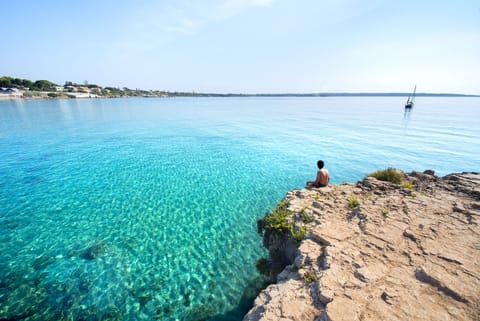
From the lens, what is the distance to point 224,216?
934 cm

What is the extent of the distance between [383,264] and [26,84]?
164m

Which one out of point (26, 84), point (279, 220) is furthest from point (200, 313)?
point (26, 84)

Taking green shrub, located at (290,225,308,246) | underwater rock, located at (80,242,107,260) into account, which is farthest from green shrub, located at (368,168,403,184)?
underwater rock, located at (80,242,107,260)

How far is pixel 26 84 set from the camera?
110m

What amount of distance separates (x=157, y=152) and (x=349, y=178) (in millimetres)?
15749

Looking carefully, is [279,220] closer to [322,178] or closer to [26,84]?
[322,178]

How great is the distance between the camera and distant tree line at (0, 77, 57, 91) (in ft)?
325

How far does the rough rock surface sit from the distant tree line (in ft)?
502

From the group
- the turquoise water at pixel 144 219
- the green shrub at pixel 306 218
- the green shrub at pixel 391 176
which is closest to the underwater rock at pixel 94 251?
the turquoise water at pixel 144 219

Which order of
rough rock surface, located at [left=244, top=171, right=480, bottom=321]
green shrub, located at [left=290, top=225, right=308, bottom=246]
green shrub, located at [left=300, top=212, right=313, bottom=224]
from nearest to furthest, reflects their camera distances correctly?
rough rock surface, located at [left=244, top=171, right=480, bottom=321] < green shrub, located at [left=290, top=225, right=308, bottom=246] < green shrub, located at [left=300, top=212, right=313, bottom=224]

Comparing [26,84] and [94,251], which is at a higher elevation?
[26,84]

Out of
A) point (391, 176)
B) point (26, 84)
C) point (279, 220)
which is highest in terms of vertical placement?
point (26, 84)

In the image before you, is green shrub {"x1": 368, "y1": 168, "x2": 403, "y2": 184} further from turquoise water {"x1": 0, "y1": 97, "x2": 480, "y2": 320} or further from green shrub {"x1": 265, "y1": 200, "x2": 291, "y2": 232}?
green shrub {"x1": 265, "y1": 200, "x2": 291, "y2": 232}

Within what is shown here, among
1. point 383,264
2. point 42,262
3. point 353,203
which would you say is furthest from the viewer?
point 353,203
